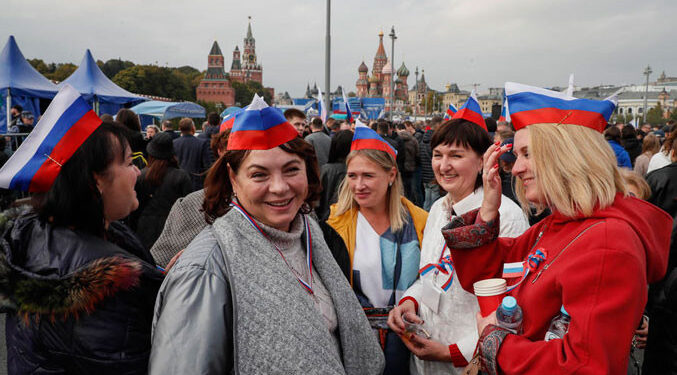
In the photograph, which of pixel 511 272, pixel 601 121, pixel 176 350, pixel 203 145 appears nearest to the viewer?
pixel 176 350

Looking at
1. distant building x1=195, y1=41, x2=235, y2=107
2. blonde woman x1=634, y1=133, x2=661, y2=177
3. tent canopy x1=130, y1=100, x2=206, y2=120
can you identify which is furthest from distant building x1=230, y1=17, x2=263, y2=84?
blonde woman x1=634, y1=133, x2=661, y2=177

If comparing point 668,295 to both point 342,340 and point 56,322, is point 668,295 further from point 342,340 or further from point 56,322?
point 56,322

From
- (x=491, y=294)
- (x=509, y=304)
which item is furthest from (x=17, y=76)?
(x=509, y=304)

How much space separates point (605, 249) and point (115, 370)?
1628 millimetres

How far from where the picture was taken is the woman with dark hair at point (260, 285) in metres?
1.27

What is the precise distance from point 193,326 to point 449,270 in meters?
1.41

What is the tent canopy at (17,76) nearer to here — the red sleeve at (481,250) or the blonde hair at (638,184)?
the red sleeve at (481,250)

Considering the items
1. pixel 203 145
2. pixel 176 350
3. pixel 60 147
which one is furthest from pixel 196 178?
pixel 176 350

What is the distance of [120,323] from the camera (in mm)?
1487

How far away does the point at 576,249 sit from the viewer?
1475 millimetres

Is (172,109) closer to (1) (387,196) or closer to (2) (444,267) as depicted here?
(1) (387,196)

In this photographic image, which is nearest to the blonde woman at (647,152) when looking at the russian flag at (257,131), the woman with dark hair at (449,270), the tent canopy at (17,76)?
the woman with dark hair at (449,270)

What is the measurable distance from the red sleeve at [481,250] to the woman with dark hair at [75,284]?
1.27 metres

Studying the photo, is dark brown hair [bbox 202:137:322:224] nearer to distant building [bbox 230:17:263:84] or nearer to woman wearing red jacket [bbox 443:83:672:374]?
woman wearing red jacket [bbox 443:83:672:374]
